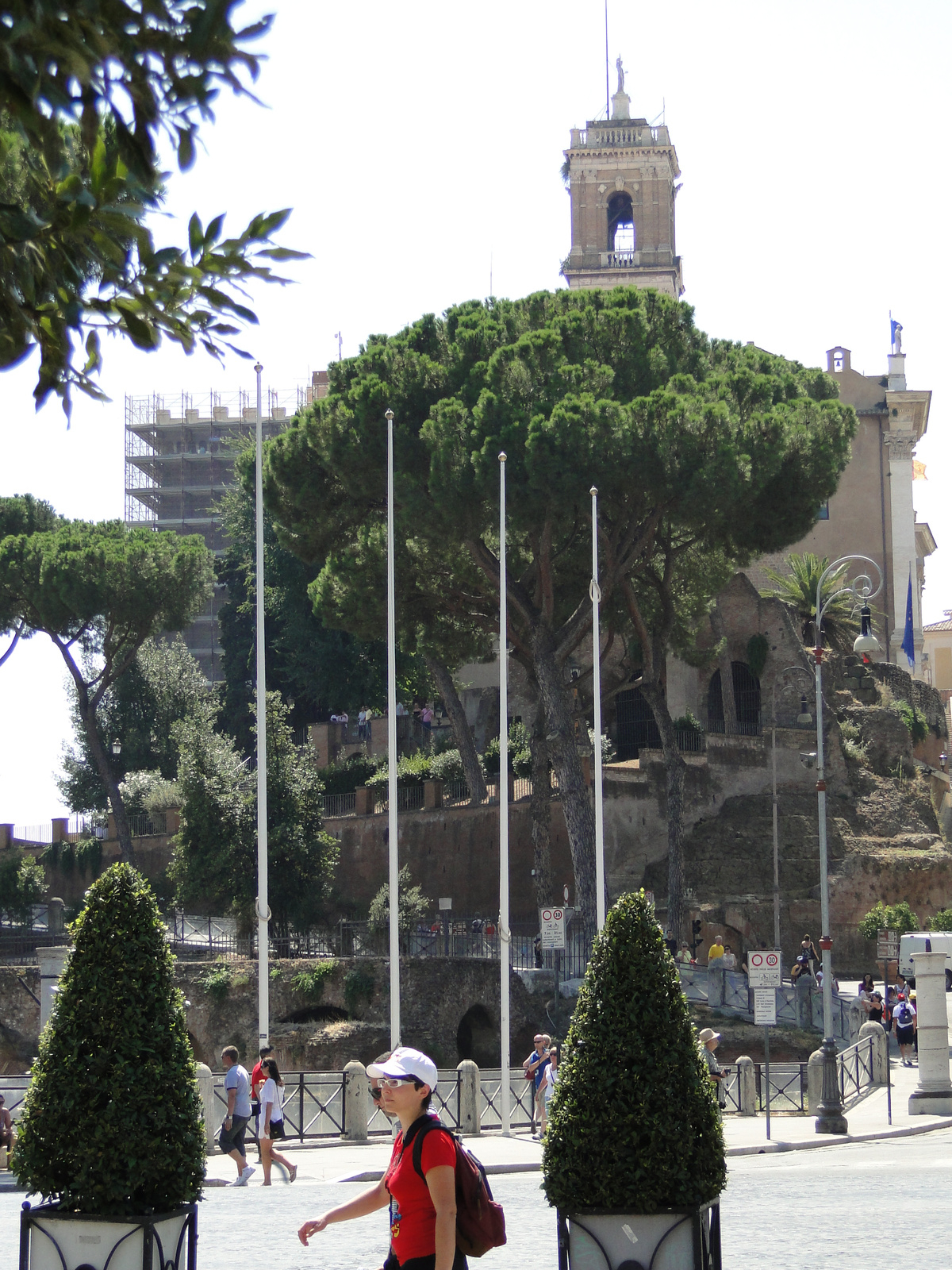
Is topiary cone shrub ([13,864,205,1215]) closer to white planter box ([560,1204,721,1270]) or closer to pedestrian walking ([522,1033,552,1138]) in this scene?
white planter box ([560,1204,721,1270])

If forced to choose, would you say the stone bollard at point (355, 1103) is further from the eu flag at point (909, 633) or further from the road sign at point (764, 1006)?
the eu flag at point (909, 633)

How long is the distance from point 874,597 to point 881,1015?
27.4m

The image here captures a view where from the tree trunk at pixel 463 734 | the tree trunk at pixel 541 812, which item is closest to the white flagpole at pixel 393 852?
the tree trunk at pixel 541 812

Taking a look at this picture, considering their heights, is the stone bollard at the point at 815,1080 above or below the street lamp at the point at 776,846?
below

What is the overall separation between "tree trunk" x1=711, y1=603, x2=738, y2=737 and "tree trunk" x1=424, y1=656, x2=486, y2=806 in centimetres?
824

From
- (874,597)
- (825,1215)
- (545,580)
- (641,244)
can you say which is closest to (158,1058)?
(825,1215)

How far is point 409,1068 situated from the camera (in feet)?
19.2

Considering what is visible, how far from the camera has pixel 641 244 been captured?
233 ft

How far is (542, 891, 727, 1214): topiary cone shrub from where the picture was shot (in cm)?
726

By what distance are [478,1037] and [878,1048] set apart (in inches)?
493

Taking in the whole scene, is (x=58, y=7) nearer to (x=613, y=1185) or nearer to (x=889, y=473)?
(x=613, y=1185)

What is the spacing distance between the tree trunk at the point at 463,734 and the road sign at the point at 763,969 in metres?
20.4

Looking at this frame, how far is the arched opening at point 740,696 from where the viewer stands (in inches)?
1964

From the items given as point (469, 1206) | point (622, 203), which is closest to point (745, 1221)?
point (469, 1206)
